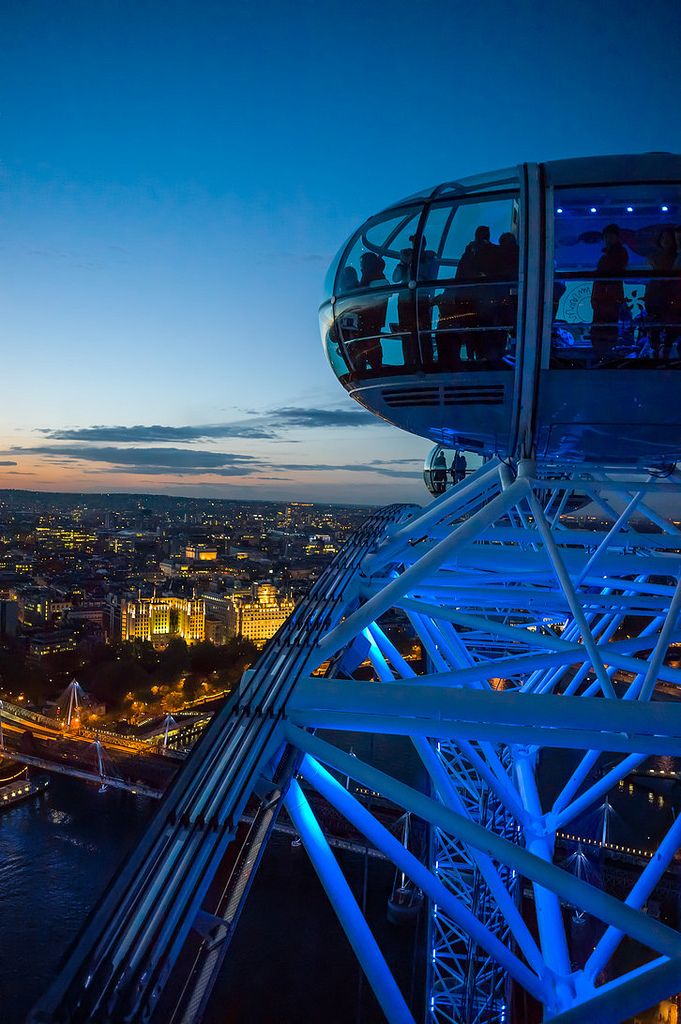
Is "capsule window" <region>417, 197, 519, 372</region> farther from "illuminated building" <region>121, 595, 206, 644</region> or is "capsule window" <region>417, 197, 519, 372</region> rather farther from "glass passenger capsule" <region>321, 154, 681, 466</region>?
"illuminated building" <region>121, 595, 206, 644</region>

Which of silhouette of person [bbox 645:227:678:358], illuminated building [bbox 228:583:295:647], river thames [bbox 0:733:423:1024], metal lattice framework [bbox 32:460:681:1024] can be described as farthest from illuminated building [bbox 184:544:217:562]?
silhouette of person [bbox 645:227:678:358]

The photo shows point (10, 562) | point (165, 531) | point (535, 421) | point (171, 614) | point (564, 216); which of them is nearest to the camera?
point (564, 216)

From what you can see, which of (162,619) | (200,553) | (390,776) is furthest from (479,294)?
(200,553)

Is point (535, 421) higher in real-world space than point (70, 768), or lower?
higher

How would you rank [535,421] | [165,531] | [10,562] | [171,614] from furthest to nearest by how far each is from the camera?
[165,531] → [10,562] → [171,614] → [535,421]

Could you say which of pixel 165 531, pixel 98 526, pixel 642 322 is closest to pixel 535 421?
pixel 642 322

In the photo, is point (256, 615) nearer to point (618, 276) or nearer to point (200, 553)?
point (200, 553)

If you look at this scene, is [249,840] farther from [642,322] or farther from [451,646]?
[451,646]

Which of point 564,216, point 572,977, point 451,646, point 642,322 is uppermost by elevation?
point 564,216
